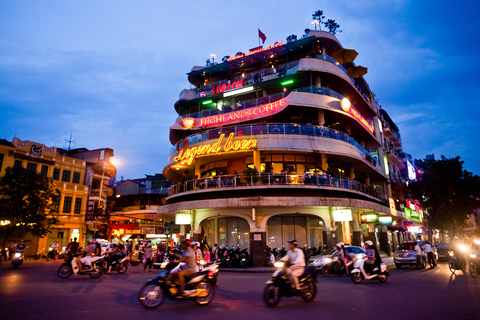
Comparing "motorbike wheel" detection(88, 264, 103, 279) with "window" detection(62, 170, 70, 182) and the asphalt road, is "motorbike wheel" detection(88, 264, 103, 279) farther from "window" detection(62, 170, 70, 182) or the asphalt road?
"window" detection(62, 170, 70, 182)

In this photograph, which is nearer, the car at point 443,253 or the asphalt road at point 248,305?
the asphalt road at point 248,305

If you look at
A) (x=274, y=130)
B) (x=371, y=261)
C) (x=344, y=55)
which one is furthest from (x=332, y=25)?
(x=371, y=261)

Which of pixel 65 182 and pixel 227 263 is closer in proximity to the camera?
pixel 227 263

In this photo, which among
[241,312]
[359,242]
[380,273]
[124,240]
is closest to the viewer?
[241,312]

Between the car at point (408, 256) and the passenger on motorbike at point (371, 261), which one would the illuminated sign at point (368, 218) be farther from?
the passenger on motorbike at point (371, 261)

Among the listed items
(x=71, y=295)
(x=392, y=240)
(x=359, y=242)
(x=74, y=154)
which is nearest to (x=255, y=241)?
(x=359, y=242)

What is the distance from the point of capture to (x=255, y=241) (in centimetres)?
2258

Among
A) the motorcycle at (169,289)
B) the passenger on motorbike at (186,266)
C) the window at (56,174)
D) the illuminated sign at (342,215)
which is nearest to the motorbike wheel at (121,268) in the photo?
the motorcycle at (169,289)

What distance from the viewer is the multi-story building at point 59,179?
107 ft

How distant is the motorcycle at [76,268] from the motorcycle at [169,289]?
742cm

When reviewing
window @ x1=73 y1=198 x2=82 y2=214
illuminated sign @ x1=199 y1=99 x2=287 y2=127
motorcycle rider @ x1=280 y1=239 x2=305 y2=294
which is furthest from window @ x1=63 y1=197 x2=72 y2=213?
motorcycle rider @ x1=280 y1=239 x2=305 y2=294

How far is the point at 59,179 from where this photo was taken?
36.7 metres

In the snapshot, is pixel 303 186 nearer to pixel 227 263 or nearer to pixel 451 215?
pixel 227 263

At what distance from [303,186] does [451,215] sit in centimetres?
2758
